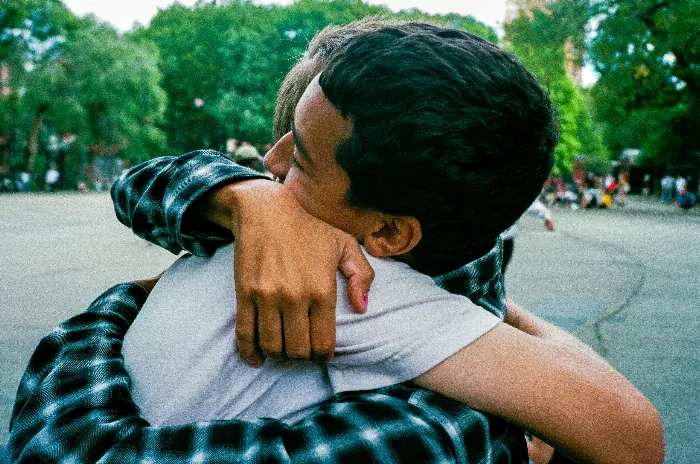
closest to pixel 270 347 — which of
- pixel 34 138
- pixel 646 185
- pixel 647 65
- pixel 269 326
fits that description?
pixel 269 326

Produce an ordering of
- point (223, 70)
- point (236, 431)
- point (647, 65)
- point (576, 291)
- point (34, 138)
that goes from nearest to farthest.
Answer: point (236, 431) < point (576, 291) < point (647, 65) < point (34, 138) < point (223, 70)

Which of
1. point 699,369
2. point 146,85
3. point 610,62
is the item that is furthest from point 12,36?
point 699,369

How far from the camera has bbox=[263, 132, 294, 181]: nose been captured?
1263 millimetres

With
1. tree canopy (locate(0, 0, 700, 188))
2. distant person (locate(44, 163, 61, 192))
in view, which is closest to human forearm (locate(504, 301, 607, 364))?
tree canopy (locate(0, 0, 700, 188))

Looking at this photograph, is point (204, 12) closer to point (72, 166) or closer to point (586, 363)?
point (72, 166)

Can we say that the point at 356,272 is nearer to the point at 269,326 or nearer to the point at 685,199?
the point at 269,326

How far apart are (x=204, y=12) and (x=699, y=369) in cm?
4704

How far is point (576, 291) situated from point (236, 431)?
6.63m

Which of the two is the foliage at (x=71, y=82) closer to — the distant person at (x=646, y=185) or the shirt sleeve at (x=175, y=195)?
the distant person at (x=646, y=185)

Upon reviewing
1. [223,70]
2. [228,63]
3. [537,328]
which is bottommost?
[223,70]

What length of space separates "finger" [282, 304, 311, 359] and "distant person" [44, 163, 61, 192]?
39.5 metres

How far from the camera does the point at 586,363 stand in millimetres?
1070

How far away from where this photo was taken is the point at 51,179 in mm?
37000

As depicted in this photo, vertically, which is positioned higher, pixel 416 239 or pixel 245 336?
pixel 416 239
